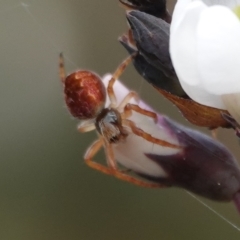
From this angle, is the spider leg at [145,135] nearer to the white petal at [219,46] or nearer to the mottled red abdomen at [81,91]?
the mottled red abdomen at [81,91]

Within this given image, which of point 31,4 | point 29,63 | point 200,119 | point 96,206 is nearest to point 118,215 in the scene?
point 96,206

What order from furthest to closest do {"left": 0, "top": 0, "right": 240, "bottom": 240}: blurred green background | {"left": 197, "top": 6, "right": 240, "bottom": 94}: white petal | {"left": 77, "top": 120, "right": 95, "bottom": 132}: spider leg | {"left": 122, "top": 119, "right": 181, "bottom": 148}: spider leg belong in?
{"left": 0, "top": 0, "right": 240, "bottom": 240}: blurred green background < {"left": 77, "top": 120, "right": 95, "bottom": 132}: spider leg < {"left": 122, "top": 119, "right": 181, "bottom": 148}: spider leg < {"left": 197, "top": 6, "right": 240, "bottom": 94}: white petal

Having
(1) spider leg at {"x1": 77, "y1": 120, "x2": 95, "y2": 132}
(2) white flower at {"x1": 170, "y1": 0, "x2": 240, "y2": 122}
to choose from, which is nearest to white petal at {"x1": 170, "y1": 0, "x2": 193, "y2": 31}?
(2) white flower at {"x1": 170, "y1": 0, "x2": 240, "y2": 122}

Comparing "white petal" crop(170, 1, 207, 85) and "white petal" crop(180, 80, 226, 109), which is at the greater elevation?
"white petal" crop(170, 1, 207, 85)

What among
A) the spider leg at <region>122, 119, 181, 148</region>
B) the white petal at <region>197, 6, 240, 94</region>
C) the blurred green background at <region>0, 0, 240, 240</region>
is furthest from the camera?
the blurred green background at <region>0, 0, 240, 240</region>

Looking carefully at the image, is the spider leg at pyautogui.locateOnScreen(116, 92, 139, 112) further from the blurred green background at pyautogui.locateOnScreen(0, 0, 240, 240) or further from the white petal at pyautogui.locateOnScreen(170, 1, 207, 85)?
the blurred green background at pyautogui.locateOnScreen(0, 0, 240, 240)

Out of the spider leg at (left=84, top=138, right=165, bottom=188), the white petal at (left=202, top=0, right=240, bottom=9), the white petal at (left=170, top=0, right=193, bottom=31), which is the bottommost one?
the spider leg at (left=84, top=138, right=165, bottom=188)

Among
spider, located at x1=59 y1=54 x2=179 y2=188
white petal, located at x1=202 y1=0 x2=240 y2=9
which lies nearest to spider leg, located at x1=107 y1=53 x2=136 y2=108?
spider, located at x1=59 y1=54 x2=179 y2=188

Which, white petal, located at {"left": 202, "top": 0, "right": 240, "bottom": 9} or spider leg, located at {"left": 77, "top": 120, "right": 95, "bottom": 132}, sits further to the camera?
spider leg, located at {"left": 77, "top": 120, "right": 95, "bottom": 132}
